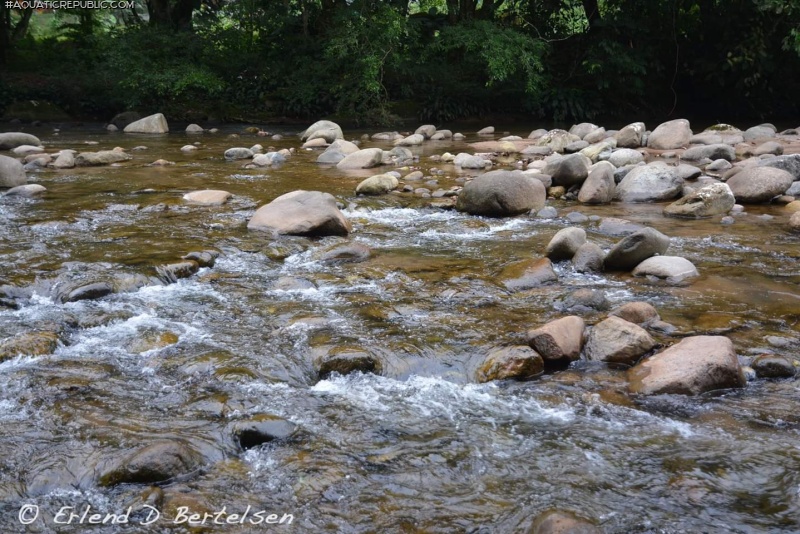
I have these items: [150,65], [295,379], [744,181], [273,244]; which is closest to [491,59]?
[150,65]

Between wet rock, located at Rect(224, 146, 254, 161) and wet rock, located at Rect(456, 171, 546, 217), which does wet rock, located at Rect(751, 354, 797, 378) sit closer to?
wet rock, located at Rect(456, 171, 546, 217)

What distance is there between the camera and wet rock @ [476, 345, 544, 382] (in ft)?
11.7

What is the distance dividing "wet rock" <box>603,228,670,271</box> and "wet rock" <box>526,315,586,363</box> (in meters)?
1.48

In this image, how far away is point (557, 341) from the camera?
3.68 meters

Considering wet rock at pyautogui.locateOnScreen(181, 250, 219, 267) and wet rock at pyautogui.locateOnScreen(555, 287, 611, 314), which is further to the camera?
wet rock at pyautogui.locateOnScreen(181, 250, 219, 267)

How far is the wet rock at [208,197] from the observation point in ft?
24.4

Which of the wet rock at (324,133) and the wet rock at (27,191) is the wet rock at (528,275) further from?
the wet rock at (324,133)

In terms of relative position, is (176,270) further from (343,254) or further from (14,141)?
(14,141)

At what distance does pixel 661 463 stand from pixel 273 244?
3836 mm

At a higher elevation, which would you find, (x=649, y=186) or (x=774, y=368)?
(x=649, y=186)

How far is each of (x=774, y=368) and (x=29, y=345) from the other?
3746mm

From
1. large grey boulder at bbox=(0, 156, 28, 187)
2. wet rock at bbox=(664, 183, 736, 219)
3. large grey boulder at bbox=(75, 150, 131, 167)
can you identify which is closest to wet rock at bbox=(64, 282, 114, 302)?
large grey boulder at bbox=(0, 156, 28, 187)

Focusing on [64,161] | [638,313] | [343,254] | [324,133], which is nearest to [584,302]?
[638,313]

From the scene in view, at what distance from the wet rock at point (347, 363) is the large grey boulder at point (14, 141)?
1040cm
